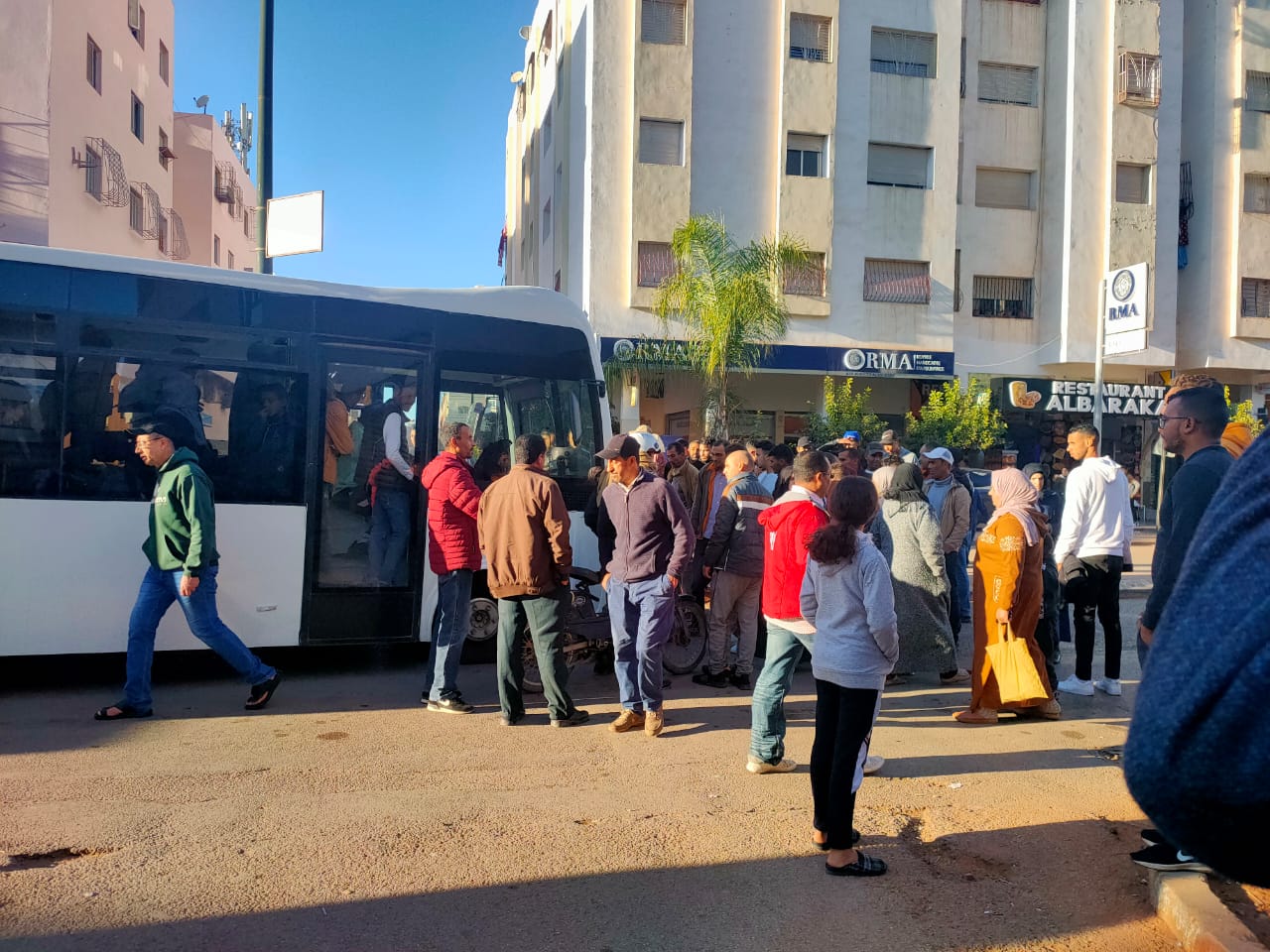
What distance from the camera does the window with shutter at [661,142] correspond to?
24.0m

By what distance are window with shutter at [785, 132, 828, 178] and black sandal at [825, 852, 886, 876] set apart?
2286cm

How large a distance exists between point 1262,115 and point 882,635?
31329 mm

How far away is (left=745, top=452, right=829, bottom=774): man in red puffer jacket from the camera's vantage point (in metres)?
5.10

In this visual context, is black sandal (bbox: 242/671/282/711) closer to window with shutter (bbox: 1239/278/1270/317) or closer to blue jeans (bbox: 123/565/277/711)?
blue jeans (bbox: 123/565/277/711)

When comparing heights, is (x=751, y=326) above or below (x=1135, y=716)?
above

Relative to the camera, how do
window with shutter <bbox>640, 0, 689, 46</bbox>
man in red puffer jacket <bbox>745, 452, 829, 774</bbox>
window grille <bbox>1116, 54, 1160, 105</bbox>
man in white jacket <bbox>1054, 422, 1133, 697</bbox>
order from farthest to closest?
window grille <bbox>1116, 54, 1160, 105</bbox>, window with shutter <bbox>640, 0, 689, 46</bbox>, man in white jacket <bbox>1054, 422, 1133, 697</bbox>, man in red puffer jacket <bbox>745, 452, 829, 774</bbox>

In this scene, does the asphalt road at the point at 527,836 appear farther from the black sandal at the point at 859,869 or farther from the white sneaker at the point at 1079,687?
the white sneaker at the point at 1079,687

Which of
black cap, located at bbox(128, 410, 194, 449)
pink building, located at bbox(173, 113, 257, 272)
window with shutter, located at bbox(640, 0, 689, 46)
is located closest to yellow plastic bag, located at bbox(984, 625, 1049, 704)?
black cap, located at bbox(128, 410, 194, 449)

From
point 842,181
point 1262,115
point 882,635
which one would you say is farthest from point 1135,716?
point 1262,115

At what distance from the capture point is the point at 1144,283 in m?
18.3


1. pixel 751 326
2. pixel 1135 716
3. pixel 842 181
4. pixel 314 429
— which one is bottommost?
pixel 1135 716

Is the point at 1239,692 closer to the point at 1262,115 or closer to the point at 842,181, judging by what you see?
the point at 842,181

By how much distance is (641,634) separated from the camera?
6.18 meters

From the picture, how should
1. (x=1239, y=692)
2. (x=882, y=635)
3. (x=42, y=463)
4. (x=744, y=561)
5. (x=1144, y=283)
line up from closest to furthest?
(x=1239, y=692), (x=882, y=635), (x=42, y=463), (x=744, y=561), (x=1144, y=283)
